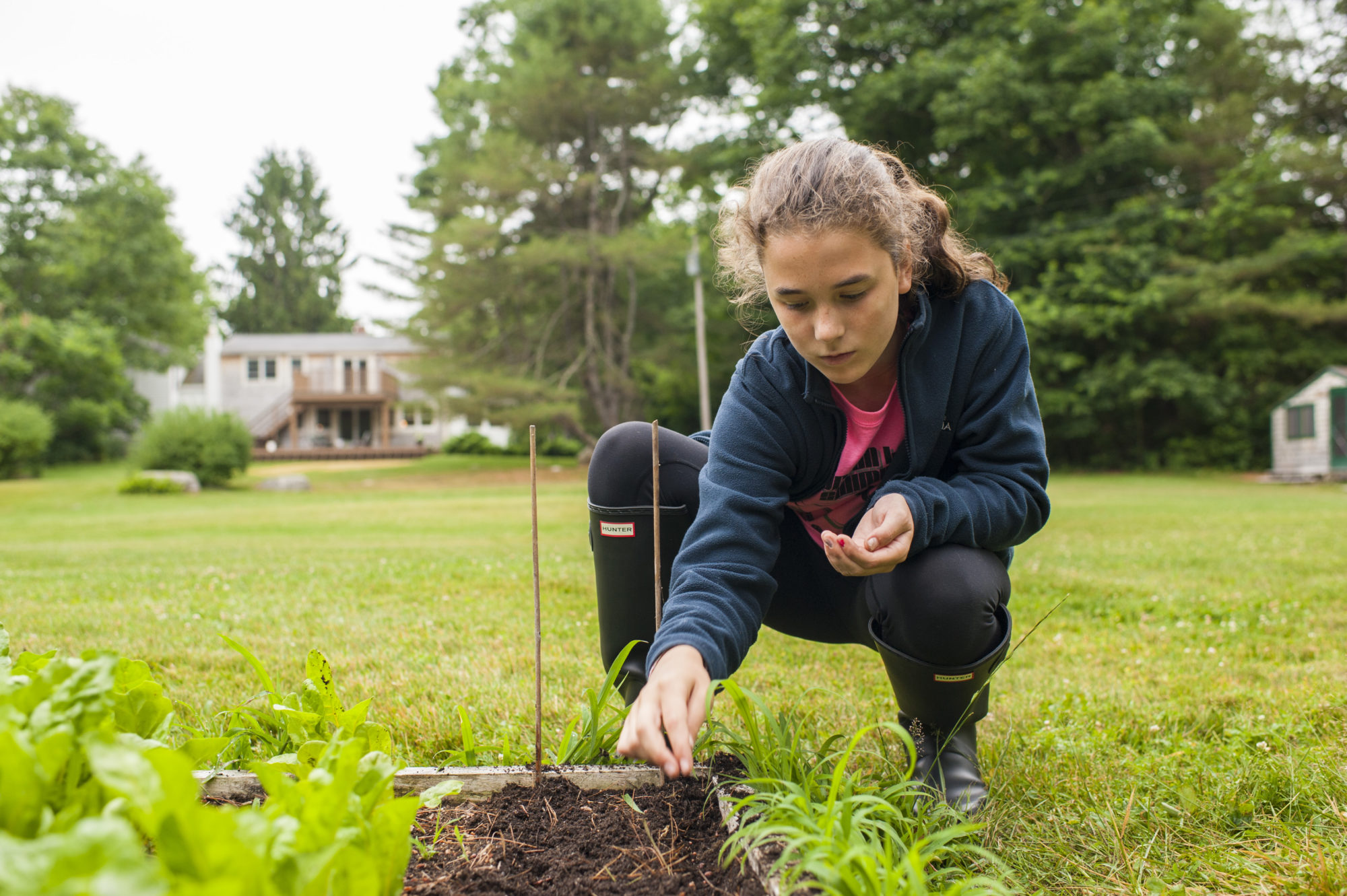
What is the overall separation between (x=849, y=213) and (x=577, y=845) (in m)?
1.21

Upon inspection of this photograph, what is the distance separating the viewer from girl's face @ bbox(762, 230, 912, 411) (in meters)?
1.54

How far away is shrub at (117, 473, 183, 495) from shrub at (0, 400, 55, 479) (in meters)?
6.51

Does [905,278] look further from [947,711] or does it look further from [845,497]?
[947,711]

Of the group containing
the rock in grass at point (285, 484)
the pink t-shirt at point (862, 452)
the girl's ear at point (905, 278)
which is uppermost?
the girl's ear at point (905, 278)

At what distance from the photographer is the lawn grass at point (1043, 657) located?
5.16 feet

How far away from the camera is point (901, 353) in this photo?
181cm

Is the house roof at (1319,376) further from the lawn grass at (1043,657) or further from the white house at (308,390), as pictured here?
the white house at (308,390)

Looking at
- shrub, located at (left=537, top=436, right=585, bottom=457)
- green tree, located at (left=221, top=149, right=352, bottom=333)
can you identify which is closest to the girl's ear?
shrub, located at (left=537, top=436, right=585, bottom=457)

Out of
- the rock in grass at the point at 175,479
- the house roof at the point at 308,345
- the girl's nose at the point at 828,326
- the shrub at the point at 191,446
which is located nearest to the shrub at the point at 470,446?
the house roof at the point at 308,345

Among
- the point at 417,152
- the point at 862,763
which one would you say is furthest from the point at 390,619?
the point at 417,152

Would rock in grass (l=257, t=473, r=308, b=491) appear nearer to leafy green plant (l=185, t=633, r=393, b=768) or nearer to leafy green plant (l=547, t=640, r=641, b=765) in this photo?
leafy green plant (l=185, t=633, r=393, b=768)

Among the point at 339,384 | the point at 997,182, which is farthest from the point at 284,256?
the point at 997,182

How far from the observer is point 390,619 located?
12.7 ft

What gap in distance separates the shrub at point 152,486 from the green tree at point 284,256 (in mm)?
36500
